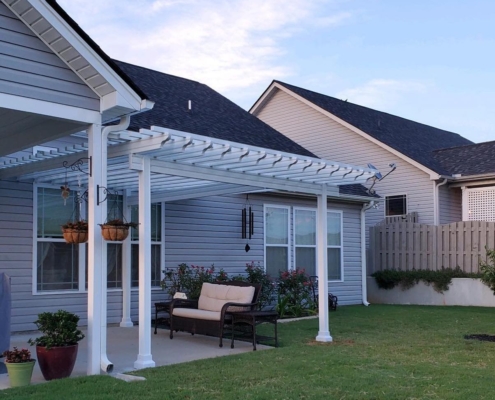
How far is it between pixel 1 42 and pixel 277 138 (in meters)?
9.02

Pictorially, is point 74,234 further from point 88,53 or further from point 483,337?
point 483,337

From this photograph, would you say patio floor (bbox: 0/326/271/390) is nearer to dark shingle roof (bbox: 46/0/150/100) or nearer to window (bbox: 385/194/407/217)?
dark shingle roof (bbox: 46/0/150/100)

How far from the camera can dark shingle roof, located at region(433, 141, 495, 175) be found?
17906 mm

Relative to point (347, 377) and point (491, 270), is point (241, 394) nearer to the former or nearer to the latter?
point (347, 377)

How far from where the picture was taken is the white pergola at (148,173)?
21.9ft

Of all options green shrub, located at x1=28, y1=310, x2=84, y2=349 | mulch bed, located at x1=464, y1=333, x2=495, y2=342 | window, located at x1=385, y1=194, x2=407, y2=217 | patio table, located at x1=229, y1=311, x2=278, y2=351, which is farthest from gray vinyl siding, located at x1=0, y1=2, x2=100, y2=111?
window, located at x1=385, y1=194, x2=407, y2=217

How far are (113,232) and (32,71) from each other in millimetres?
1869

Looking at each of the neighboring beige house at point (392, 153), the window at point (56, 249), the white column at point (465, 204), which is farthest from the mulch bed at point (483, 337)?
the white column at point (465, 204)

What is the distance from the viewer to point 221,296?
31.6 ft

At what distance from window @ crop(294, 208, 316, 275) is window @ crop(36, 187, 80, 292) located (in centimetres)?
589

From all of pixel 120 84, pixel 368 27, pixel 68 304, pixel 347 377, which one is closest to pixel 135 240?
pixel 68 304

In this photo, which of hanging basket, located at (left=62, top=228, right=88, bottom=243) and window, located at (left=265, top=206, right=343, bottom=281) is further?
window, located at (left=265, top=206, right=343, bottom=281)

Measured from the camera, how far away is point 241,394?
566 centimetres

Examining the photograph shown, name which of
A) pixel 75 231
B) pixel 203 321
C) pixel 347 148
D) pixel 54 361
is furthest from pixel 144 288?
pixel 347 148
